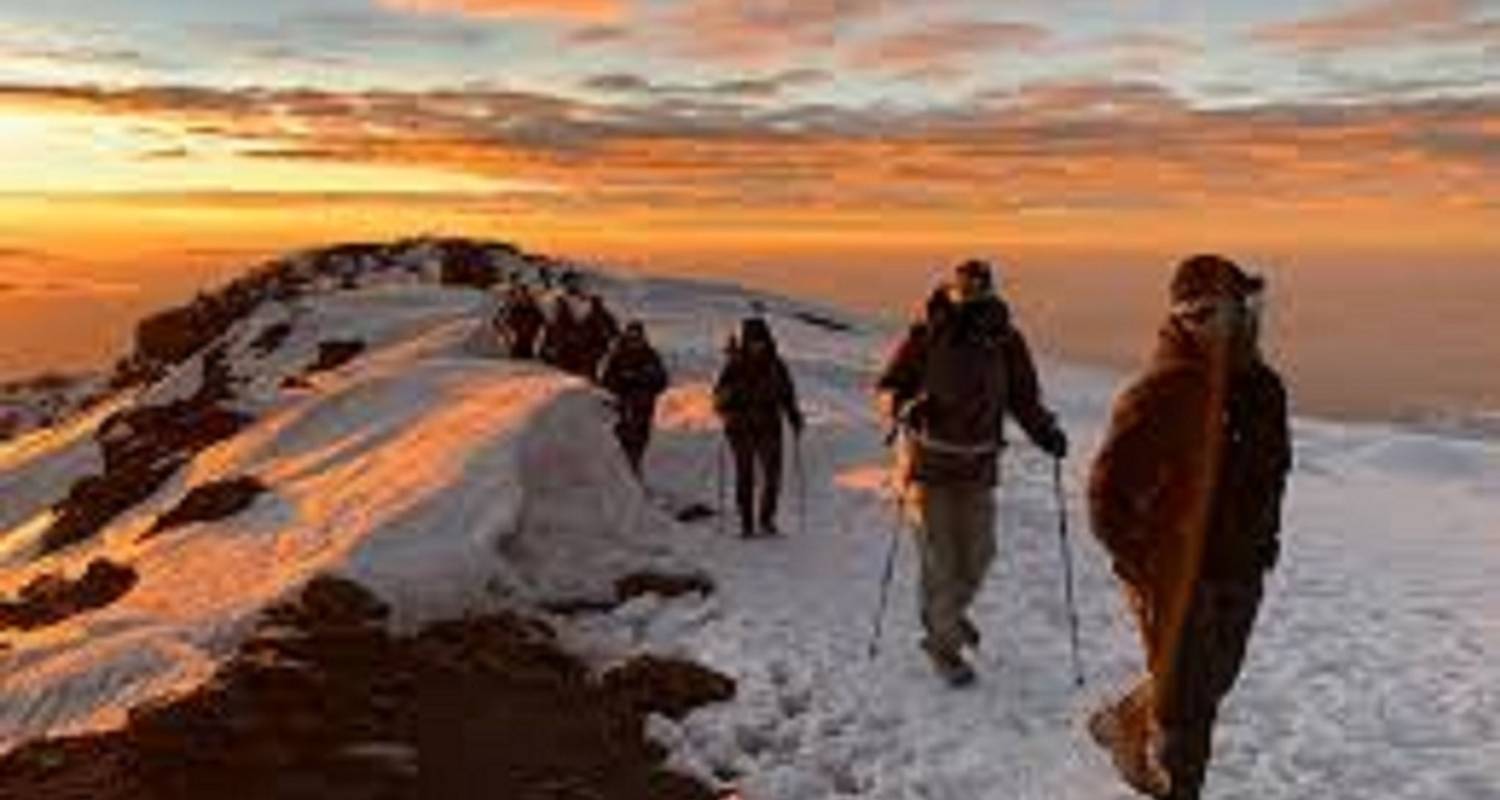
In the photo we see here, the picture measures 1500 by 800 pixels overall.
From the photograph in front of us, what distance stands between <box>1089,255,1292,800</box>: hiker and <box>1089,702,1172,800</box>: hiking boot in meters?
0.19

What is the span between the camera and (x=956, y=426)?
15141 mm

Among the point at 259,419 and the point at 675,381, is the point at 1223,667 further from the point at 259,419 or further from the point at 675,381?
the point at 675,381

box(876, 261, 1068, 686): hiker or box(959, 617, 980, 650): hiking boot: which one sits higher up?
box(876, 261, 1068, 686): hiker

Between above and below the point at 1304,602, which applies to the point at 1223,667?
above

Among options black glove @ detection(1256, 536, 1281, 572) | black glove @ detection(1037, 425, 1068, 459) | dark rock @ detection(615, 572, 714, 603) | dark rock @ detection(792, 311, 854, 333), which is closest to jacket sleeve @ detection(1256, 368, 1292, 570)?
black glove @ detection(1256, 536, 1281, 572)

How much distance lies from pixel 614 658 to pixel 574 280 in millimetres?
60177

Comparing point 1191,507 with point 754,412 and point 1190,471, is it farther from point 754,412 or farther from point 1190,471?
point 754,412

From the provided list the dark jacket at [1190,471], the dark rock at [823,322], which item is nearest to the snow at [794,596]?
the dark jacket at [1190,471]

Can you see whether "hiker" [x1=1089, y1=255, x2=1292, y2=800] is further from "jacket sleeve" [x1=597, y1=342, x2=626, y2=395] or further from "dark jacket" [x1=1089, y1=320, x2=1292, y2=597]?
"jacket sleeve" [x1=597, y1=342, x2=626, y2=395]

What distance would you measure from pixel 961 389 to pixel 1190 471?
18.2ft

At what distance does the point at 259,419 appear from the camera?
94.9 ft

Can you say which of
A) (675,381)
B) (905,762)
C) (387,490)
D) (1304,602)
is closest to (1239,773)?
(905,762)

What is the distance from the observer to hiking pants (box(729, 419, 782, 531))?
2297cm

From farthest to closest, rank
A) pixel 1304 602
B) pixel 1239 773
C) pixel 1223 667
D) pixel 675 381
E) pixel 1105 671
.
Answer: pixel 675 381, pixel 1304 602, pixel 1105 671, pixel 1239 773, pixel 1223 667
